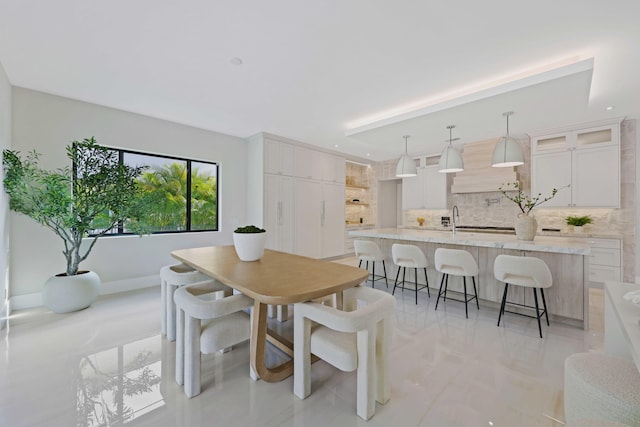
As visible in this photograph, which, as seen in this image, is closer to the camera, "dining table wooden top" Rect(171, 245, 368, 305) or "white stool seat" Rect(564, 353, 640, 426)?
"white stool seat" Rect(564, 353, 640, 426)

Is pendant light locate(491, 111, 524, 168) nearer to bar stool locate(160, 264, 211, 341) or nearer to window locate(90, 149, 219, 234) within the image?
bar stool locate(160, 264, 211, 341)

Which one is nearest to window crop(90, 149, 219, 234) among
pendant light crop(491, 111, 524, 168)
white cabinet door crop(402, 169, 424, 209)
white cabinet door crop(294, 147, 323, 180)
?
white cabinet door crop(294, 147, 323, 180)

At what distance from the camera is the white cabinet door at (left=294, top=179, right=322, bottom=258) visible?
557 centimetres

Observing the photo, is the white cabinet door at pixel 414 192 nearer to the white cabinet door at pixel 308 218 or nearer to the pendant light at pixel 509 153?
the white cabinet door at pixel 308 218

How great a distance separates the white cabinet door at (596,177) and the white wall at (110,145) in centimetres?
590

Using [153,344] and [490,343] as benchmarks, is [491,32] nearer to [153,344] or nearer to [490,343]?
[490,343]

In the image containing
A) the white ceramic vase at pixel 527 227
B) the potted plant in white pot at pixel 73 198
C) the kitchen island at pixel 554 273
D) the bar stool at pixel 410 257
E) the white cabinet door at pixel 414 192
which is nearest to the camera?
the kitchen island at pixel 554 273

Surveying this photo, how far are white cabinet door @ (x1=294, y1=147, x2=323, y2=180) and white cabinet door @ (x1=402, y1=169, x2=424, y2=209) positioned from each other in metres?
2.22

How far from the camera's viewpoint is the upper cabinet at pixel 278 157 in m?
5.02

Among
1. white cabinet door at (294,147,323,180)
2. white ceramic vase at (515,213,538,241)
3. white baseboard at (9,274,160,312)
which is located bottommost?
white baseboard at (9,274,160,312)

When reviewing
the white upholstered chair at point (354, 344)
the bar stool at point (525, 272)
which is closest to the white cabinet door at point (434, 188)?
the bar stool at point (525, 272)

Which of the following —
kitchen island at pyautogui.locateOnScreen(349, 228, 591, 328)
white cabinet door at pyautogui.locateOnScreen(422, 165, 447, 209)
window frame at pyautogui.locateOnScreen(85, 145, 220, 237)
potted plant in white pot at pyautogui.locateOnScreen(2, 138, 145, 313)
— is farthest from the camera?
white cabinet door at pyautogui.locateOnScreen(422, 165, 447, 209)

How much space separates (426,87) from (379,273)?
2905 mm

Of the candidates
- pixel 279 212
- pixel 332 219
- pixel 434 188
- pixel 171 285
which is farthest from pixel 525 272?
pixel 332 219
